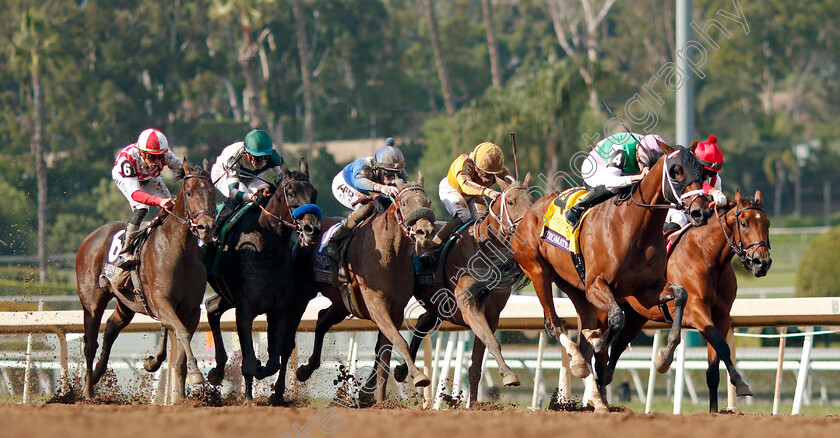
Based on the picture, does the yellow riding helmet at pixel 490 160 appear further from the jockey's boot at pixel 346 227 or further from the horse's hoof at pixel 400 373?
the horse's hoof at pixel 400 373

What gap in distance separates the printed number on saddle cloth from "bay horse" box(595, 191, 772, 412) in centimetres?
353

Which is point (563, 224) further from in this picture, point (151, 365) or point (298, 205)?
point (151, 365)

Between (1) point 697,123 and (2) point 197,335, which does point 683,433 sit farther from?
(1) point 697,123

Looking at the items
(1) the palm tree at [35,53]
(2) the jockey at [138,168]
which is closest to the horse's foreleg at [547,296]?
(2) the jockey at [138,168]

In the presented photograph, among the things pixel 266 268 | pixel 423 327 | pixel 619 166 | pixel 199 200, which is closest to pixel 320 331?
pixel 423 327

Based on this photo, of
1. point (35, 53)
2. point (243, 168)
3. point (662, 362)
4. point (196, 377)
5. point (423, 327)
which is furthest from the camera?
point (35, 53)

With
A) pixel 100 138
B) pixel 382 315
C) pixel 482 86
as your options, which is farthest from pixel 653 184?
pixel 482 86

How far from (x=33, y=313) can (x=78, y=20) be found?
93.1 ft

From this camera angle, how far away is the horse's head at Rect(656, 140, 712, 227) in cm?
701

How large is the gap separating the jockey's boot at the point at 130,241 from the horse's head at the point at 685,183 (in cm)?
369

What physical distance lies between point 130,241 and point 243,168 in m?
1.00

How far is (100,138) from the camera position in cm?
3591

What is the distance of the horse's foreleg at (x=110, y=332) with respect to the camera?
8883 millimetres

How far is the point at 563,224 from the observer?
8.04 metres
